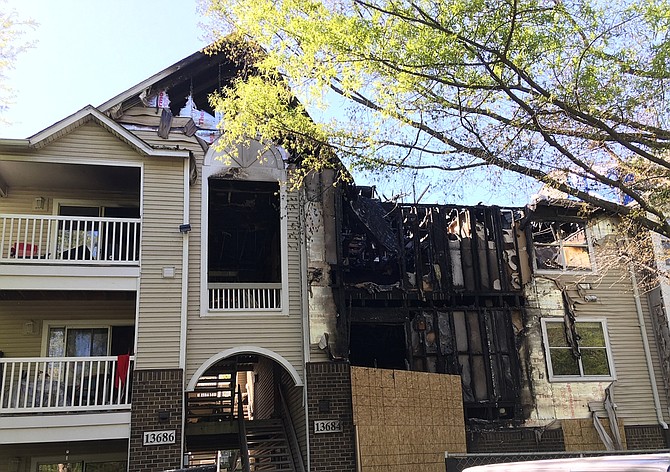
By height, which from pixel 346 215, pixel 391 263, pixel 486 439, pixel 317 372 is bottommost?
pixel 486 439

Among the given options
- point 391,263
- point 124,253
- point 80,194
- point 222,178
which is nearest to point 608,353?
point 391,263

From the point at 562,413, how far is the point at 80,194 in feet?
39.4

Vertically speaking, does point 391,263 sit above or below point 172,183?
below

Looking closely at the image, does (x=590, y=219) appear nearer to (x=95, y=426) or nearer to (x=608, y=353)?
(x=608, y=353)

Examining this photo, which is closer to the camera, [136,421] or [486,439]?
[136,421]

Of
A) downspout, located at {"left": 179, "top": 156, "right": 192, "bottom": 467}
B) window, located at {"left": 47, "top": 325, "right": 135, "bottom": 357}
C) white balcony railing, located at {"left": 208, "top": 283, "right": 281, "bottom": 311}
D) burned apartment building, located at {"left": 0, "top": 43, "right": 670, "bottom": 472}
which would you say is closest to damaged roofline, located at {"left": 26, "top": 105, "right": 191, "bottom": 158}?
burned apartment building, located at {"left": 0, "top": 43, "right": 670, "bottom": 472}

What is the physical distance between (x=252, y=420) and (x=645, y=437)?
30.5ft

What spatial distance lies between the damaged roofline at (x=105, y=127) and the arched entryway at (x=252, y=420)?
432 centimetres

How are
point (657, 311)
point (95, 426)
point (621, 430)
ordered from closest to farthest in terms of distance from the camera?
point (95, 426), point (621, 430), point (657, 311)

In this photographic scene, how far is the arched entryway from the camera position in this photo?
12961 mm

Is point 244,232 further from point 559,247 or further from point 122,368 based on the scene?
point 559,247

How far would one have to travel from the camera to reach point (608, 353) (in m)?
15.5

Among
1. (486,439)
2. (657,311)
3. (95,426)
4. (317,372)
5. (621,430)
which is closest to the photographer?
(95,426)

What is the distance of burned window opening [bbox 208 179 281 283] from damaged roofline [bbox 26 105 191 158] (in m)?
1.38
